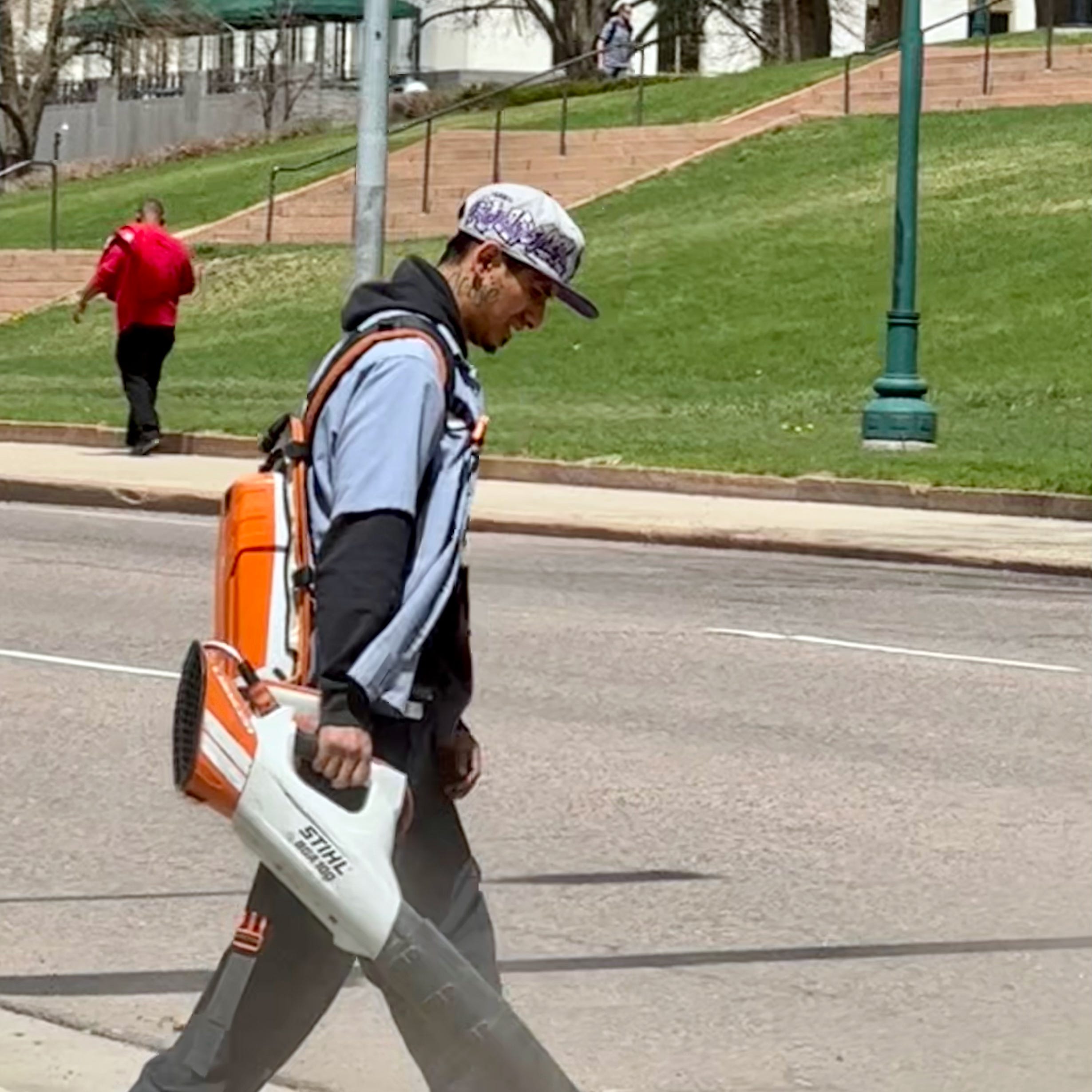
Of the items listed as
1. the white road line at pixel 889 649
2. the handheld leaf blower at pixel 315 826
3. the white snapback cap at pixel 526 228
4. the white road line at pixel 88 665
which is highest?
the white snapback cap at pixel 526 228

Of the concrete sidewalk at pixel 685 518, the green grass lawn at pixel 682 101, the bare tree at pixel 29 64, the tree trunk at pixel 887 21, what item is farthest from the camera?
the bare tree at pixel 29 64

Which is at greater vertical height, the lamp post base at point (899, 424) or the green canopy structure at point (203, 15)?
the green canopy structure at point (203, 15)

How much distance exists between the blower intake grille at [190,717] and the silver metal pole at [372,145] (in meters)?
15.3

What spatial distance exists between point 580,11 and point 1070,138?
2880cm

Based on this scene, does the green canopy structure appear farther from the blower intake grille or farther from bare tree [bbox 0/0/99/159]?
the blower intake grille

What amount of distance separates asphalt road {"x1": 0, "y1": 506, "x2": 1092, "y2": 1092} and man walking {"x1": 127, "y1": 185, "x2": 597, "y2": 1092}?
4.43 ft

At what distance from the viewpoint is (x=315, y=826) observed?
460cm

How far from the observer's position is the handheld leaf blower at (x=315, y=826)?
15.0 ft

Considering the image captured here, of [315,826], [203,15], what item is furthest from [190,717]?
[203,15]

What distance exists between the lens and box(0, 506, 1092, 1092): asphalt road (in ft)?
21.6

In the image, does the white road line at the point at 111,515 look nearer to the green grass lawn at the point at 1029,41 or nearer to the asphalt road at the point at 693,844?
the asphalt road at the point at 693,844

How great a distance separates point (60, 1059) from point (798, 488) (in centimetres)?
1427

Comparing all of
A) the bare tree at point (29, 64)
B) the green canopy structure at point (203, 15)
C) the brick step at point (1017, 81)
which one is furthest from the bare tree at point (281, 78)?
the brick step at point (1017, 81)

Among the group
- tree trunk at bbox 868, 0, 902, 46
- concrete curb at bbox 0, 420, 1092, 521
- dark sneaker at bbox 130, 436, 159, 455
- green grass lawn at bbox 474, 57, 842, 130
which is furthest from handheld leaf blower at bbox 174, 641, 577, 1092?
tree trunk at bbox 868, 0, 902, 46
